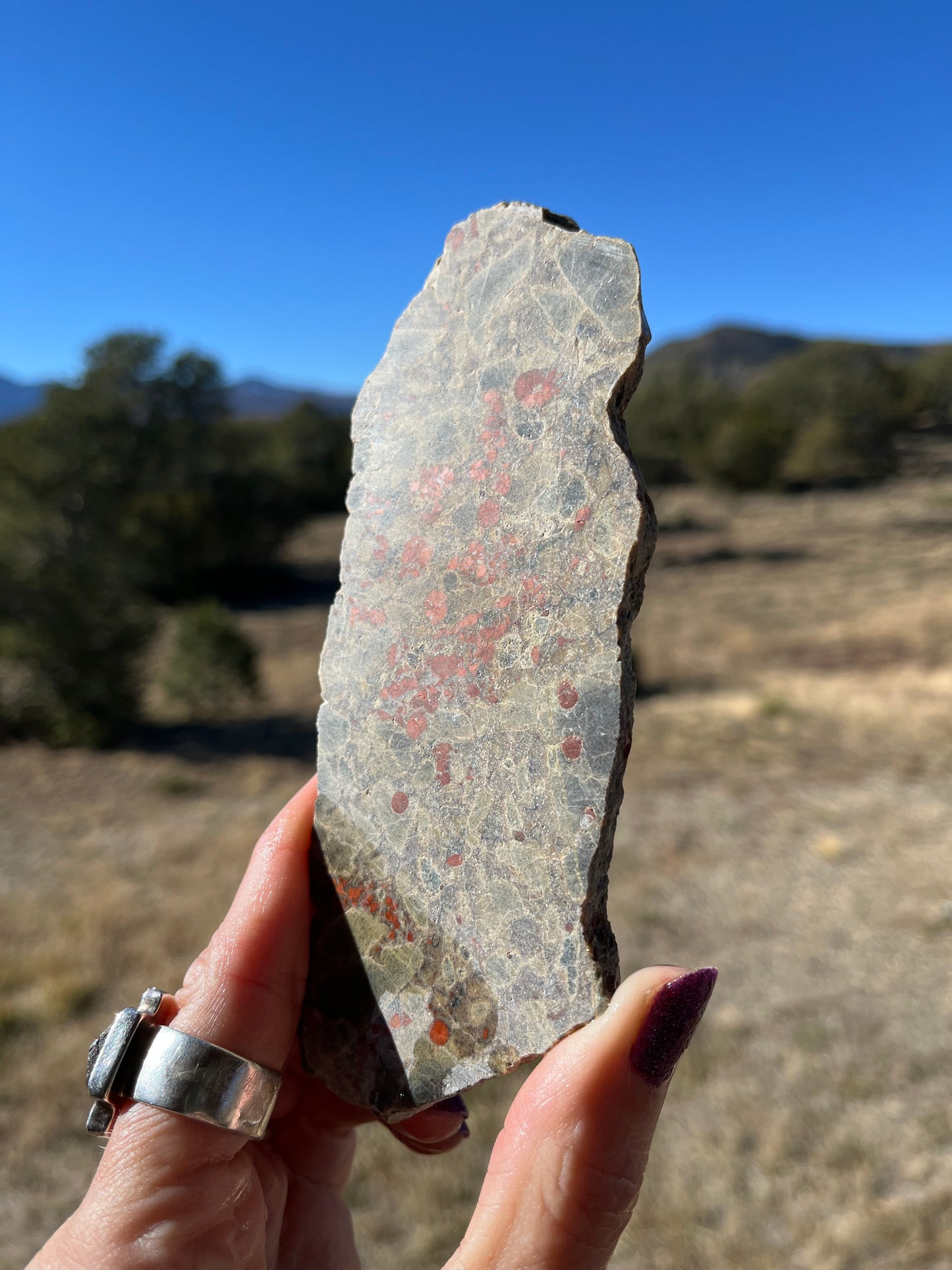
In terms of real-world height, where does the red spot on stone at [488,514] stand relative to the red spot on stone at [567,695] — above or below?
above

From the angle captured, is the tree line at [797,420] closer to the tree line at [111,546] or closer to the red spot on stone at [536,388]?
the tree line at [111,546]

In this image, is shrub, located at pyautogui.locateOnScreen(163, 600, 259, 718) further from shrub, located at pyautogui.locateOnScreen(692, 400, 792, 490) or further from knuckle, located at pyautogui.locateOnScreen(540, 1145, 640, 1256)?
shrub, located at pyautogui.locateOnScreen(692, 400, 792, 490)

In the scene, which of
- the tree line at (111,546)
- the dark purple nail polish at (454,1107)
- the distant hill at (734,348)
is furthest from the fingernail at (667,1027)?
the distant hill at (734,348)

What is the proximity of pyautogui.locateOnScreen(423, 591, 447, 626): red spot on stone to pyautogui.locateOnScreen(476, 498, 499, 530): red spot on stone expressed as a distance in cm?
18

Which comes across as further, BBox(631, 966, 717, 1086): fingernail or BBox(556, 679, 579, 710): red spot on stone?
BBox(556, 679, 579, 710): red spot on stone

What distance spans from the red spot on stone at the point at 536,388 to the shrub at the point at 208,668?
374 inches

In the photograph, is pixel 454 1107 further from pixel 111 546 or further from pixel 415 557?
pixel 111 546

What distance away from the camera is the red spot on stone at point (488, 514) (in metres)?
1.84

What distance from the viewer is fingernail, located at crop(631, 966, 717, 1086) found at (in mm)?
1491

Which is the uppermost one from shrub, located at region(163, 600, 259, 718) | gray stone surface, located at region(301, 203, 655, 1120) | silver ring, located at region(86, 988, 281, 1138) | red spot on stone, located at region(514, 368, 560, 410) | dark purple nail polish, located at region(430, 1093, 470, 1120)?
red spot on stone, located at region(514, 368, 560, 410)

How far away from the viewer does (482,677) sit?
71.0 inches

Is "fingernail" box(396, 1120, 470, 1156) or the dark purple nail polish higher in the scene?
the dark purple nail polish

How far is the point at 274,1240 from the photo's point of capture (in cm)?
185

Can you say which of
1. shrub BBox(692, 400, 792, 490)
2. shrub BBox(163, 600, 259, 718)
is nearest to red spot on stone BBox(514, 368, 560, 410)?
shrub BBox(163, 600, 259, 718)
